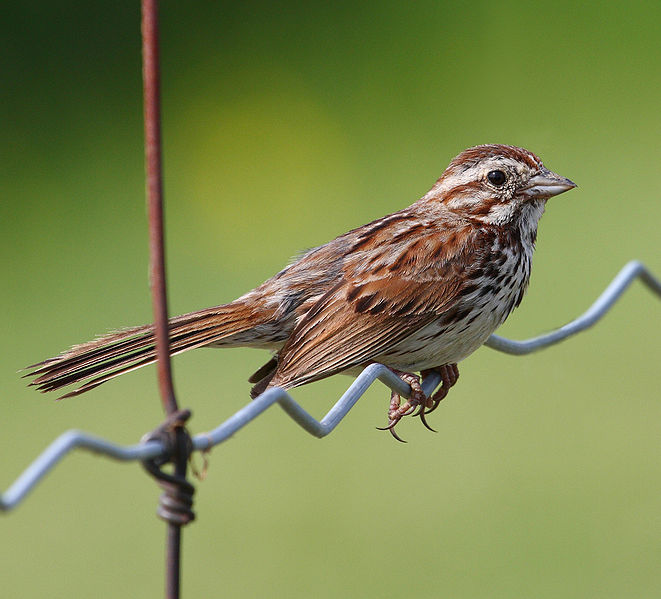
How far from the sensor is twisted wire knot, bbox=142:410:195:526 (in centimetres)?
97

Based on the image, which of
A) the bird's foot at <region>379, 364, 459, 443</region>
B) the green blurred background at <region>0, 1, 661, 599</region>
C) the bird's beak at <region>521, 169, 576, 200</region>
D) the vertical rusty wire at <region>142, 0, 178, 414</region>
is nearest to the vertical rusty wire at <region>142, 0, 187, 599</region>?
the vertical rusty wire at <region>142, 0, 178, 414</region>

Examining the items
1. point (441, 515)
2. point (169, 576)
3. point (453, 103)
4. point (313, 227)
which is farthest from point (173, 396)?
point (453, 103)

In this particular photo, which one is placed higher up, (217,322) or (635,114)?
(635,114)

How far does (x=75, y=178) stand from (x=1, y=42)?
1.86ft

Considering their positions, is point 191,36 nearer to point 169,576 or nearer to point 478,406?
point 478,406

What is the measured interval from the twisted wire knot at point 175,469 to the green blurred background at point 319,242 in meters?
1.84

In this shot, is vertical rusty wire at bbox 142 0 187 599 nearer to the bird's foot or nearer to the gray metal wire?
the gray metal wire

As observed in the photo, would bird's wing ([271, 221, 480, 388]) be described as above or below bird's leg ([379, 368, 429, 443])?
above

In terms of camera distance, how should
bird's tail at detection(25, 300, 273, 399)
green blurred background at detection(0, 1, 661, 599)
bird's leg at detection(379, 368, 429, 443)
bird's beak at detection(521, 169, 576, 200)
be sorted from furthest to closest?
green blurred background at detection(0, 1, 661, 599) < bird's beak at detection(521, 169, 576, 200) < bird's leg at detection(379, 368, 429, 443) < bird's tail at detection(25, 300, 273, 399)

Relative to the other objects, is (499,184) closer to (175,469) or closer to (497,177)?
(497,177)

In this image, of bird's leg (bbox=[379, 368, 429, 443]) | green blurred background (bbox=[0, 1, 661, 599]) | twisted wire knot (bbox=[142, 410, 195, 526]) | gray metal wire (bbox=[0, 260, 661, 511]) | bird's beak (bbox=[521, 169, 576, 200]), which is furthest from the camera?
green blurred background (bbox=[0, 1, 661, 599])

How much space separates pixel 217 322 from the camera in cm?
195

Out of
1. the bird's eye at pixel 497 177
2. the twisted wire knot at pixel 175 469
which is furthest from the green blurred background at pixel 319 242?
the twisted wire knot at pixel 175 469

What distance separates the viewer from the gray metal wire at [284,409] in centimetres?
85
